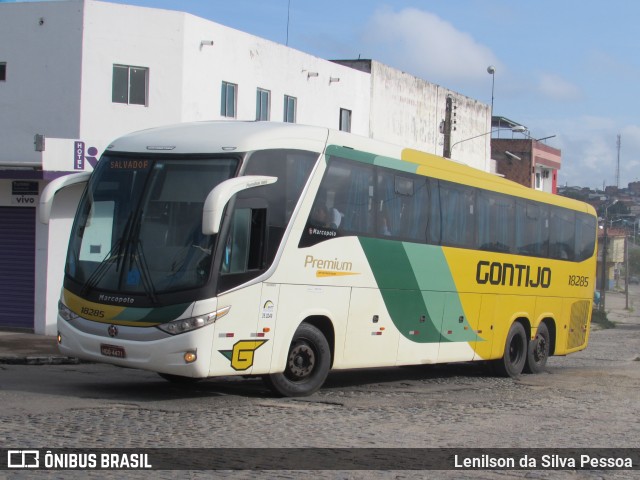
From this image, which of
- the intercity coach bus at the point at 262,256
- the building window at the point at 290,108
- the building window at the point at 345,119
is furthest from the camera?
the building window at the point at 345,119

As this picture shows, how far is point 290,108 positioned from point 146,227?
1892 cm

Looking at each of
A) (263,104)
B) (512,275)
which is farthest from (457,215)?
(263,104)

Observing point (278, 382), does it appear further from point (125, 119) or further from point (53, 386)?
point (125, 119)

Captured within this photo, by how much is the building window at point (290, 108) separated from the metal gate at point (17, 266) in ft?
31.8

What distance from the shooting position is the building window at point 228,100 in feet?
85.0

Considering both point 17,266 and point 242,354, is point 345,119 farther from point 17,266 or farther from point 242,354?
point 242,354

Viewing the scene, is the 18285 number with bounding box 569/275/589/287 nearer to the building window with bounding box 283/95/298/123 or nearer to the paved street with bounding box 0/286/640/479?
the paved street with bounding box 0/286/640/479

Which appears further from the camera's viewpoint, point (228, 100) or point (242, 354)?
point (228, 100)

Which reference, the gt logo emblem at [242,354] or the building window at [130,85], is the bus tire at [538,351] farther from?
the building window at [130,85]

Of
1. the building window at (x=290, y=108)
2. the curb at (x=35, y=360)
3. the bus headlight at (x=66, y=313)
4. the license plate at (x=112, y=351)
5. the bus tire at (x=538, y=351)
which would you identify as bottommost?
the curb at (x=35, y=360)

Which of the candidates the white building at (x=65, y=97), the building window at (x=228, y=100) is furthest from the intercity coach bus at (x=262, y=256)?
the building window at (x=228, y=100)

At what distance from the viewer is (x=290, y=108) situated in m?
29.7

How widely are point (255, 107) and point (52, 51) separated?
703 cm

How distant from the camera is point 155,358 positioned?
10.8m
